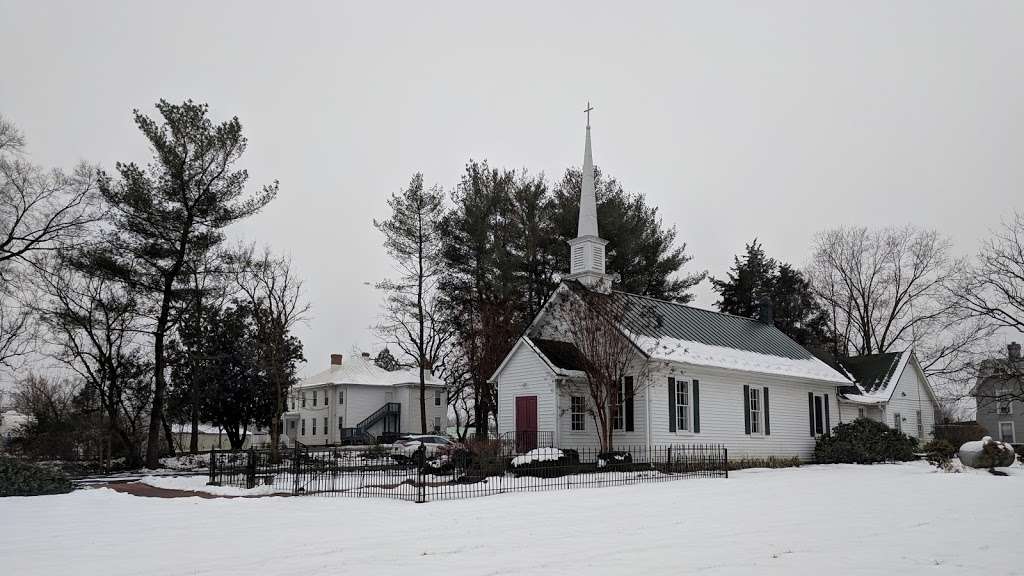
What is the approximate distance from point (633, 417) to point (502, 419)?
15.5 ft

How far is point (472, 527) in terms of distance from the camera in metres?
11.8

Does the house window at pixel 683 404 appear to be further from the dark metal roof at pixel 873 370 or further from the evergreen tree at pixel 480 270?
the dark metal roof at pixel 873 370

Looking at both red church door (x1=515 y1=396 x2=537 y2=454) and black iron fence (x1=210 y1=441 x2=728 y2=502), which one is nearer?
black iron fence (x1=210 y1=441 x2=728 y2=502)

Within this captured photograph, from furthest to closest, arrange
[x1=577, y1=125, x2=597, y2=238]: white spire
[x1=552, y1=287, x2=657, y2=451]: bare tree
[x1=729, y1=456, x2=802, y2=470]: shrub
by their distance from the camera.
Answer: [x1=577, y1=125, x2=597, y2=238]: white spire
[x1=729, y1=456, x2=802, y2=470]: shrub
[x1=552, y1=287, x2=657, y2=451]: bare tree

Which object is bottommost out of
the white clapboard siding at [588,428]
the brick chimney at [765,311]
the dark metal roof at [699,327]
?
the white clapboard siding at [588,428]

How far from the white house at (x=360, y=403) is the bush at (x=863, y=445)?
3251 centimetres

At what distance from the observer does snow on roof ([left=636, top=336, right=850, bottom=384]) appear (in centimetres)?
2531

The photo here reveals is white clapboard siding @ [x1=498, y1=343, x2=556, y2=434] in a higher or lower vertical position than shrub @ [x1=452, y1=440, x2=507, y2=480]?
higher

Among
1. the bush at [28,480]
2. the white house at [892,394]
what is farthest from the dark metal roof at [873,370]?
the bush at [28,480]

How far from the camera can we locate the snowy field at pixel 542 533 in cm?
861

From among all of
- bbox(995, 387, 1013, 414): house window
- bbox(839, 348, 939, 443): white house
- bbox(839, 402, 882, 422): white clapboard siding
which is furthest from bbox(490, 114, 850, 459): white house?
bbox(995, 387, 1013, 414): house window

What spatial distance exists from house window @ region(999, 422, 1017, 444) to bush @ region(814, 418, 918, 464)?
28.3 metres

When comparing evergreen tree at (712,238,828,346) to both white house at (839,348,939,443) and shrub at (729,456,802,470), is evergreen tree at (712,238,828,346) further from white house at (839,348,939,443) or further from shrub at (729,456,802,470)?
shrub at (729,456,802,470)

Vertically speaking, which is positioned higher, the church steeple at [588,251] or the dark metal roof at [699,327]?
the church steeple at [588,251]
